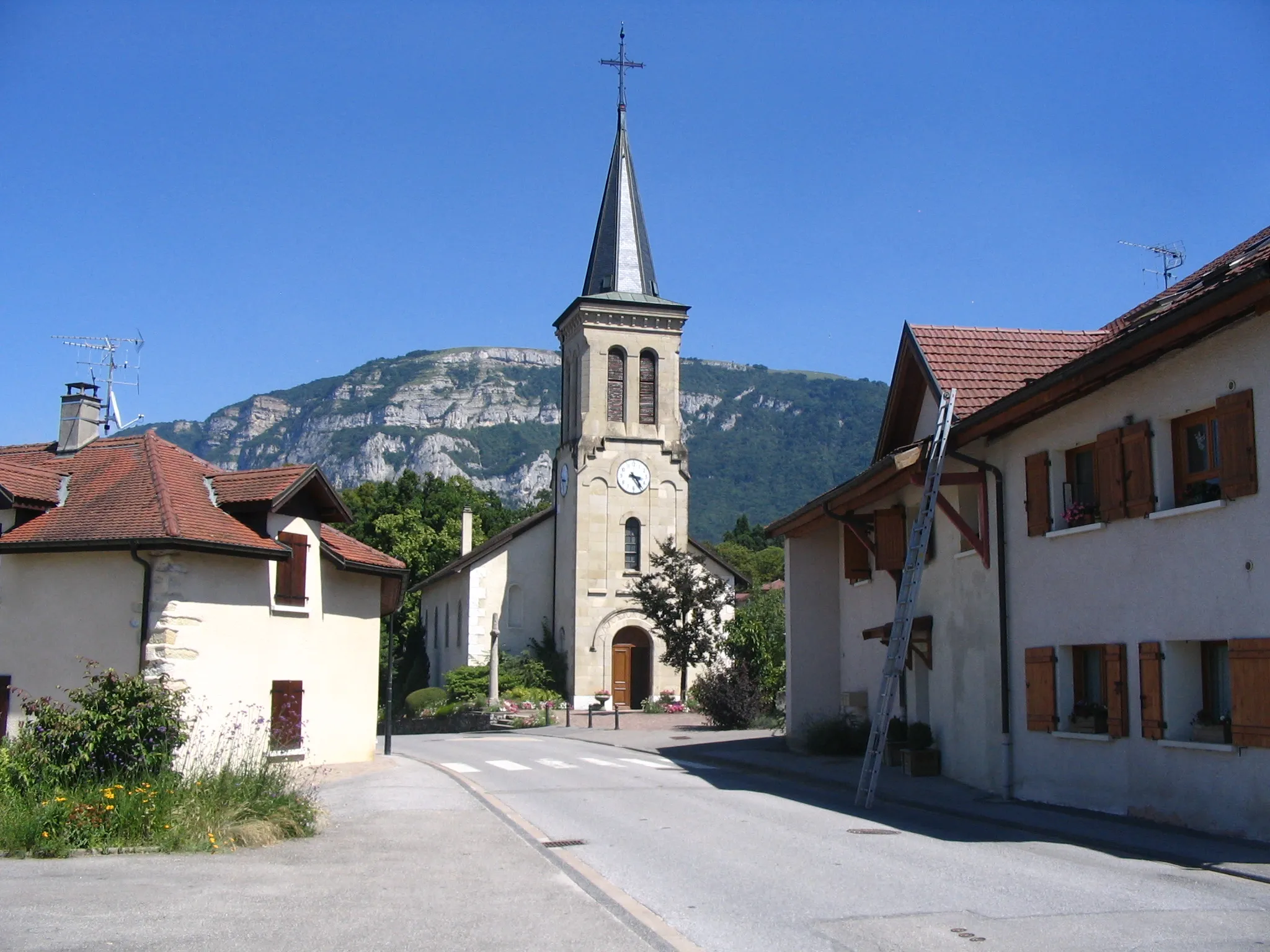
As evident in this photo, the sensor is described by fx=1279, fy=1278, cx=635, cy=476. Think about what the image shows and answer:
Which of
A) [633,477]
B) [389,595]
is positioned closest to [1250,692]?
[389,595]

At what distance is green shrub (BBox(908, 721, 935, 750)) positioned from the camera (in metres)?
19.5

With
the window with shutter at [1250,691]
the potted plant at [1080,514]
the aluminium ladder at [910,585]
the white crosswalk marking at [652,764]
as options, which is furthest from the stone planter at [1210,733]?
the white crosswalk marking at [652,764]

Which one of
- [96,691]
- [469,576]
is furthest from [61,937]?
[469,576]

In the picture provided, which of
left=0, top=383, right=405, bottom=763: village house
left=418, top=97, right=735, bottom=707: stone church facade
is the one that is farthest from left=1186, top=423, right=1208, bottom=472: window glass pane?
left=418, top=97, right=735, bottom=707: stone church facade

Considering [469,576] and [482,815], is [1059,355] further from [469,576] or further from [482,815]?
[469,576]

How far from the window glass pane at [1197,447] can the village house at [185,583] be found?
1317 cm

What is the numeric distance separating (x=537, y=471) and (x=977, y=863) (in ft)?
604

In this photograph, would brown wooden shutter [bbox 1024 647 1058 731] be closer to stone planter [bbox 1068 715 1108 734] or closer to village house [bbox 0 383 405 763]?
stone planter [bbox 1068 715 1108 734]

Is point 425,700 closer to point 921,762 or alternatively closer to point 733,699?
point 733,699

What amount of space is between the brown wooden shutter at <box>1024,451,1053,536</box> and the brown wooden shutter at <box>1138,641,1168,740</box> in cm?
260

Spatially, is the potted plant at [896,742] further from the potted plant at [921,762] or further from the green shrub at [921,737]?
the potted plant at [921,762]

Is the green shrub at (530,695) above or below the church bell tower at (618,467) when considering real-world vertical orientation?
below

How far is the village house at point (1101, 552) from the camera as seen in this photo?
1198 centimetres

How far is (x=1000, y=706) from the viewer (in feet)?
55.2
